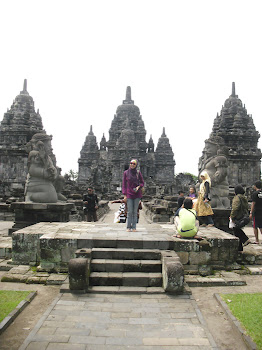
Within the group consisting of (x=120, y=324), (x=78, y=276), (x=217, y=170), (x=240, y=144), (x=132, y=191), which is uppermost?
(x=240, y=144)

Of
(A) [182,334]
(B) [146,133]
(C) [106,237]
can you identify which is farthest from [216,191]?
(B) [146,133]

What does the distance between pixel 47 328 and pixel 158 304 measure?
1.46 meters

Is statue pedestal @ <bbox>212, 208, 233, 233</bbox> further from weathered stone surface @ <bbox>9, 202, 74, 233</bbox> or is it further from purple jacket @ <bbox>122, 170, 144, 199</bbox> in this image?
weathered stone surface @ <bbox>9, 202, 74, 233</bbox>

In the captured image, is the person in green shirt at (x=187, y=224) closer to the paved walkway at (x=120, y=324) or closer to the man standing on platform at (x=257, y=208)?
the paved walkway at (x=120, y=324)

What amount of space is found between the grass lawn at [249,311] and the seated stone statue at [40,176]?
5316 mm

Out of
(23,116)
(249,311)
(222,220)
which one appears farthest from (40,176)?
(23,116)

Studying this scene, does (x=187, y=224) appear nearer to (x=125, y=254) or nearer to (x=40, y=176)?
(x=125, y=254)

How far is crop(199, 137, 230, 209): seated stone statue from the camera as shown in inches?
361

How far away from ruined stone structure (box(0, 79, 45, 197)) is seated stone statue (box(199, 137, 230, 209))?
19982 mm

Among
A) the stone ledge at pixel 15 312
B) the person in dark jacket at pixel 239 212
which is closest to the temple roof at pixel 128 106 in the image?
the person in dark jacket at pixel 239 212

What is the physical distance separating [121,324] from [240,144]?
25.5m

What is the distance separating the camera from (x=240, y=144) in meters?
27.3

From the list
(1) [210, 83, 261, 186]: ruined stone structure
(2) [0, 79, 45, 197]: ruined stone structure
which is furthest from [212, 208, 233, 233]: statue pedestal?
(2) [0, 79, 45, 197]: ruined stone structure

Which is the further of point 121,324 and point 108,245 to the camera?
point 108,245
